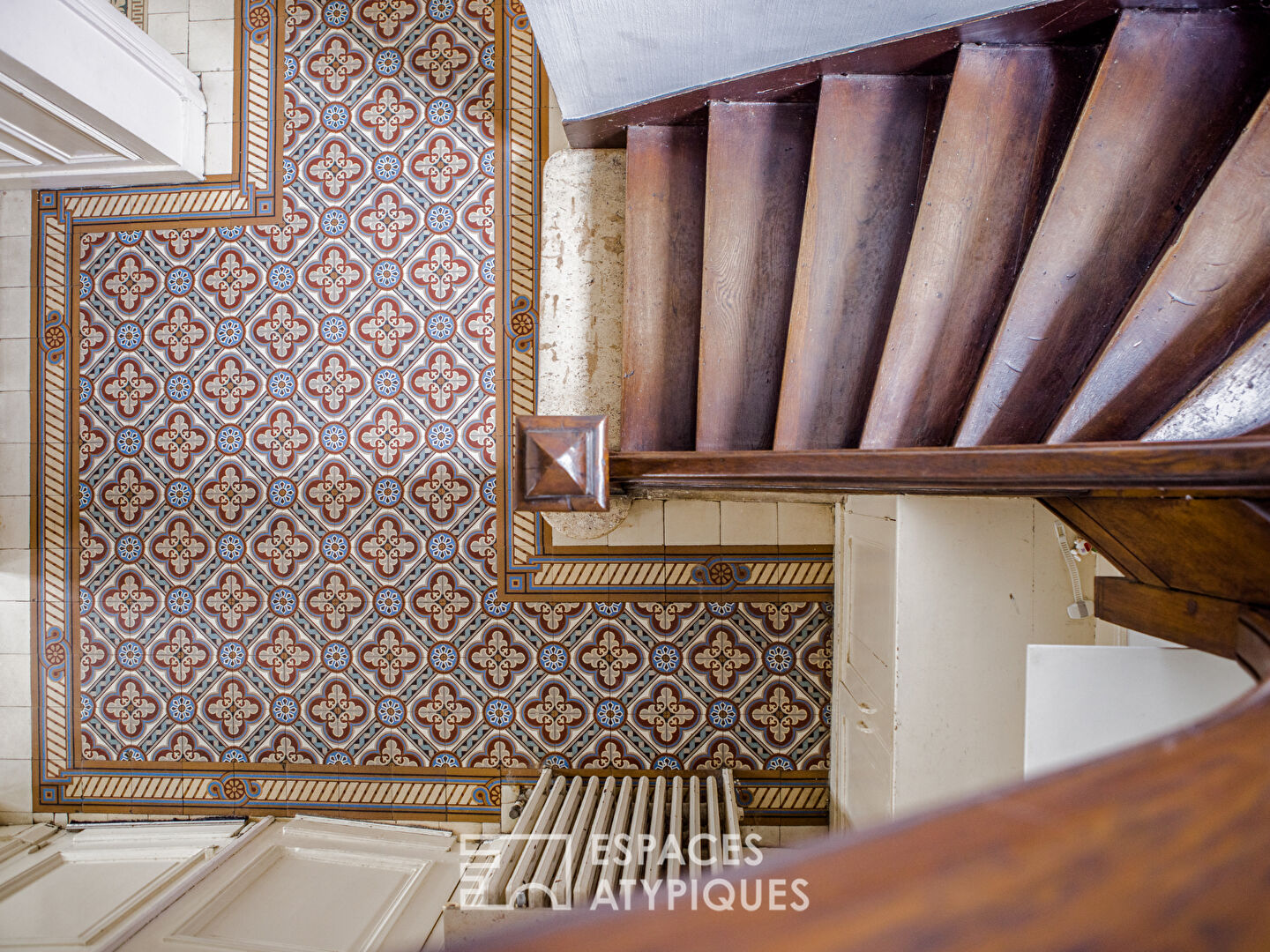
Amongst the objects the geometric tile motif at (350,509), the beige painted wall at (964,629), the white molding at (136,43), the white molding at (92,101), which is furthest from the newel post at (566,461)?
the white molding at (136,43)

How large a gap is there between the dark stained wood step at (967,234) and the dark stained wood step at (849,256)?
0.16 m

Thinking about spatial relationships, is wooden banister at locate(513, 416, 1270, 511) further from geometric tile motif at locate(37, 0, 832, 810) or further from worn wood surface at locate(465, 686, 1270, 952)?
geometric tile motif at locate(37, 0, 832, 810)

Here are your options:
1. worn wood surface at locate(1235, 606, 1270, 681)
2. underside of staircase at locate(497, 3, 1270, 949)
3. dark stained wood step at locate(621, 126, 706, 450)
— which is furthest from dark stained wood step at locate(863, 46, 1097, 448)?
worn wood surface at locate(1235, 606, 1270, 681)

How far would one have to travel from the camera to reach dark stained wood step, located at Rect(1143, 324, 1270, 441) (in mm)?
1001

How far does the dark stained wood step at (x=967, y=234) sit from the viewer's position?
1496 millimetres

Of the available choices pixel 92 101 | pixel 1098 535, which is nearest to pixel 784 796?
pixel 1098 535

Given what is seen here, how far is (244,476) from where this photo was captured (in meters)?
2.94

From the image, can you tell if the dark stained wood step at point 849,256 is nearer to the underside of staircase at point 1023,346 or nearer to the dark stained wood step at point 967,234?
the underside of staircase at point 1023,346

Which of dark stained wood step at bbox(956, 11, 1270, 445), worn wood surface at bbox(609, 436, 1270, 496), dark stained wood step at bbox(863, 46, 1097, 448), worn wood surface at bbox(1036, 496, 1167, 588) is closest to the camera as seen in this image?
worn wood surface at bbox(609, 436, 1270, 496)

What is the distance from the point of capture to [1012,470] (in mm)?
793

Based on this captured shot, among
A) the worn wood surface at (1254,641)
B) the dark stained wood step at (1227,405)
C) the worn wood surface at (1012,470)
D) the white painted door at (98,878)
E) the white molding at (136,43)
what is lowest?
the white painted door at (98,878)

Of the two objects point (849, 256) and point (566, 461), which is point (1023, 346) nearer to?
point (849, 256)

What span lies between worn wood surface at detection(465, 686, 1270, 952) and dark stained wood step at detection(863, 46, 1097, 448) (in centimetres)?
128

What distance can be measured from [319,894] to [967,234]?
119 inches
